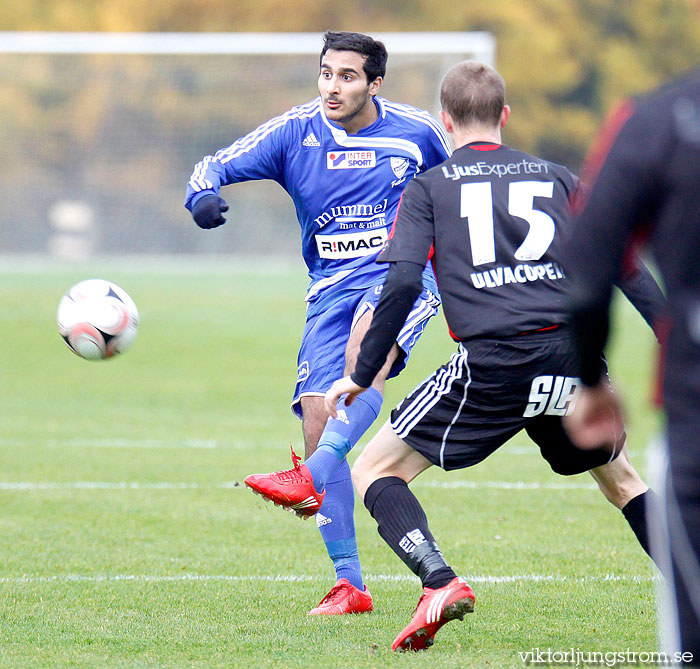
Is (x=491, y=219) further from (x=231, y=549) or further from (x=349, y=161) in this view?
(x=231, y=549)

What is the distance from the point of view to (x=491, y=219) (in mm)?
3740

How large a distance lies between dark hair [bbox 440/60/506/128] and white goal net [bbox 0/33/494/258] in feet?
57.4

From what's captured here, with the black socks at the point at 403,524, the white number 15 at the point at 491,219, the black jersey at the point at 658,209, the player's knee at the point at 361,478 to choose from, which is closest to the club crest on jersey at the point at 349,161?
the white number 15 at the point at 491,219

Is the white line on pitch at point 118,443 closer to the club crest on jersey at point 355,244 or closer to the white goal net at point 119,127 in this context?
the club crest on jersey at point 355,244

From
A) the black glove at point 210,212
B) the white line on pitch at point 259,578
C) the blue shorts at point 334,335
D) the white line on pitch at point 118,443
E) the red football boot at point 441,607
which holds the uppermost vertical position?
the black glove at point 210,212

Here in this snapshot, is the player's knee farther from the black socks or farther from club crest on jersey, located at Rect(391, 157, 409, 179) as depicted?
club crest on jersey, located at Rect(391, 157, 409, 179)

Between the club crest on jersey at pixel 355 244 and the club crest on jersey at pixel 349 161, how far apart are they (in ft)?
1.01

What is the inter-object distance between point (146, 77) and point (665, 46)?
26815 mm

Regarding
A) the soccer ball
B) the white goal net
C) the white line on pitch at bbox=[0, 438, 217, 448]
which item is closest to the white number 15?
the soccer ball

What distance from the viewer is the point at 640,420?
11.7 meters

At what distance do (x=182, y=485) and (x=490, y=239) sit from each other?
4733mm

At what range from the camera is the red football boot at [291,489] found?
4.06m

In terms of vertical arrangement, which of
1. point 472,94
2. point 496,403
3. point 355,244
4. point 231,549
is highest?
point 472,94

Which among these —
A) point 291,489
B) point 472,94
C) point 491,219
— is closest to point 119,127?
point 291,489
